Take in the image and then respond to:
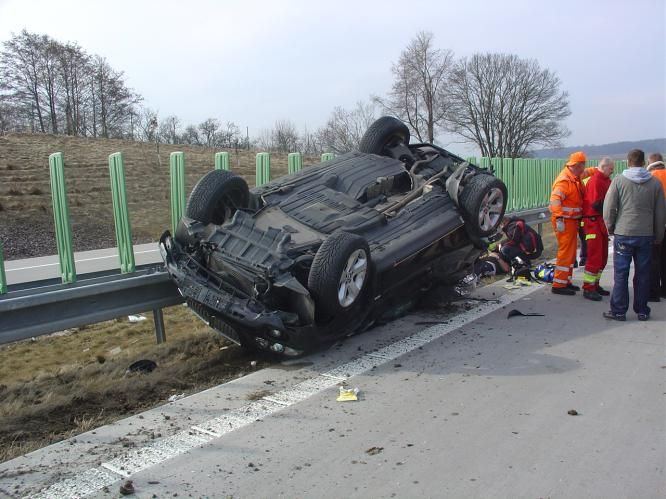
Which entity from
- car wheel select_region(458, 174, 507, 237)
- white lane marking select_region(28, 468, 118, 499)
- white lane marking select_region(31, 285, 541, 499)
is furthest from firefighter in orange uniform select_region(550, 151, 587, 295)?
white lane marking select_region(28, 468, 118, 499)

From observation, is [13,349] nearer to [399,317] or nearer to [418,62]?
[399,317]

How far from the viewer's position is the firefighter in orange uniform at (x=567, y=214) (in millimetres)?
7016

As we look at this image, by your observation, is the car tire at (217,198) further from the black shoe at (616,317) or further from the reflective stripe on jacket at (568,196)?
the reflective stripe on jacket at (568,196)

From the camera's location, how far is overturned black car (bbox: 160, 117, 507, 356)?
4.19 m

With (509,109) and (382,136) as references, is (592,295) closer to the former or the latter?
(382,136)

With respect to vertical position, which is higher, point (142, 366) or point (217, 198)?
point (217, 198)

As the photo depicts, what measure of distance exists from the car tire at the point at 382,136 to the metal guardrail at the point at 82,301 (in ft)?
9.38

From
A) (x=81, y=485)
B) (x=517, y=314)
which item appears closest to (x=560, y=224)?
(x=517, y=314)

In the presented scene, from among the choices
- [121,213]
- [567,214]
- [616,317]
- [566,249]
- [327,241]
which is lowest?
[616,317]

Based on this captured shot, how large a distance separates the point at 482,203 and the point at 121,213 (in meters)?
3.42

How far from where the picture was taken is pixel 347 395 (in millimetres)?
3805

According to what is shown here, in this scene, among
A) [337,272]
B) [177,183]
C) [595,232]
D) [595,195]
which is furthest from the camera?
[595,195]

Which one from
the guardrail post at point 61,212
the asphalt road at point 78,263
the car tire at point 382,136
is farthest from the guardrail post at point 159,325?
the car tire at point 382,136

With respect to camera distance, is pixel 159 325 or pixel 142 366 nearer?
pixel 142 366
